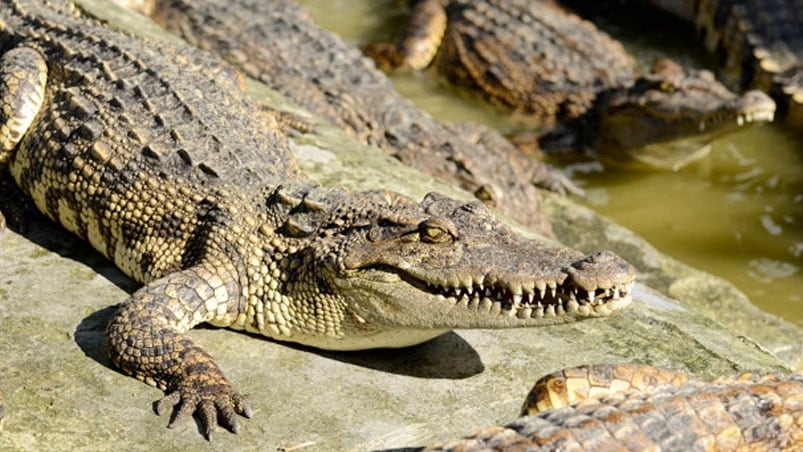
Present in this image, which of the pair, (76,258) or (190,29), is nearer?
(76,258)

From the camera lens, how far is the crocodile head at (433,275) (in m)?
4.19

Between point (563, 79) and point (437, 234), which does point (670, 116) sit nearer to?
point (563, 79)

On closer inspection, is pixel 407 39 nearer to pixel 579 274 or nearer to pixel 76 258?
pixel 76 258

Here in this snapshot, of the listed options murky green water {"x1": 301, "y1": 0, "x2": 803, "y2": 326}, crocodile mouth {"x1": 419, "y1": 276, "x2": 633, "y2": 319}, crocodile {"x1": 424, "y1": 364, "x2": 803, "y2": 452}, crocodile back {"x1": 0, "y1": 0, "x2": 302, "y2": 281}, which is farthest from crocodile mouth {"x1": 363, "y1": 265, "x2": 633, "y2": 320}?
murky green water {"x1": 301, "y1": 0, "x2": 803, "y2": 326}

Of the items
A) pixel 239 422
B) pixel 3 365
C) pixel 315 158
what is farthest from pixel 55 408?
pixel 315 158

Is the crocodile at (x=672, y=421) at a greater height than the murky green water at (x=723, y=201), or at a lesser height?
greater

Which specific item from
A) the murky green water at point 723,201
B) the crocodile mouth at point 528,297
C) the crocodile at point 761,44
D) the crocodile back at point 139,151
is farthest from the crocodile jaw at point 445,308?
the crocodile at point 761,44

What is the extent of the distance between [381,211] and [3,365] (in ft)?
4.82

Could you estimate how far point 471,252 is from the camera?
172 inches

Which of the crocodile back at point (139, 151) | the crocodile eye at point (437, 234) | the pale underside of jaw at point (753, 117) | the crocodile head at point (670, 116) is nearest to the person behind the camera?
the crocodile eye at point (437, 234)

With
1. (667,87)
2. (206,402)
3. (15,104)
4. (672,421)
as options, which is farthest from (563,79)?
(672,421)

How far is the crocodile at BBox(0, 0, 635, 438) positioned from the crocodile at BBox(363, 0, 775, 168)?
13.1 feet

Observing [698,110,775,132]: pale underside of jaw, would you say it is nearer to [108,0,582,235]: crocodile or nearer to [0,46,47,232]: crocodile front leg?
[108,0,582,235]: crocodile

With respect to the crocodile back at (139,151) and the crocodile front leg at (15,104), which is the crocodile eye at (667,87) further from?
the crocodile front leg at (15,104)
